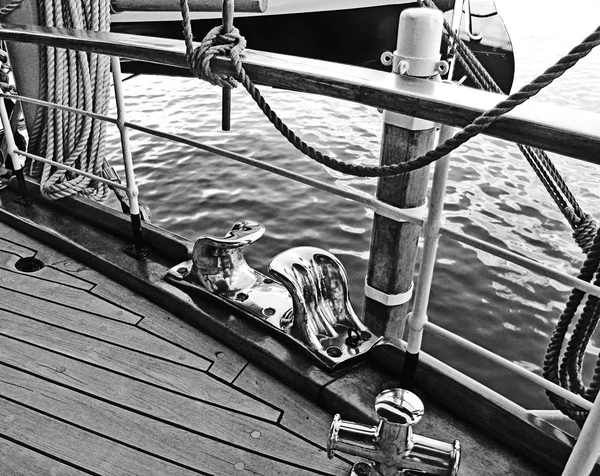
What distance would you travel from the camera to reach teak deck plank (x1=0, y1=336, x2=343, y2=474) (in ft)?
3.83

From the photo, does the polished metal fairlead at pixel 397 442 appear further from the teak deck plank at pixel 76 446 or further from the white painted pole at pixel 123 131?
the white painted pole at pixel 123 131

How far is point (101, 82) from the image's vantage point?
2205mm

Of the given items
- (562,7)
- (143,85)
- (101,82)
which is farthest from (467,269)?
(562,7)

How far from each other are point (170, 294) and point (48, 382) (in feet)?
1.34

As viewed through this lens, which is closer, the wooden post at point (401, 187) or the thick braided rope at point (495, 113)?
the thick braided rope at point (495, 113)

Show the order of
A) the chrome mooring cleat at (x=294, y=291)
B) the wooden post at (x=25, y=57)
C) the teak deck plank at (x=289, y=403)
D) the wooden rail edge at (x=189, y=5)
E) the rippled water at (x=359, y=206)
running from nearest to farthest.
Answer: the teak deck plank at (x=289, y=403) < the chrome mooring cleat at (x=294, y=291) < the wooden rail edge at (x=189, y=5) < the wooden post at (x=25, y=57) < the rippled water at (x=359, y=206)

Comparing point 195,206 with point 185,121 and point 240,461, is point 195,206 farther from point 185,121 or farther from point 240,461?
point 240,461

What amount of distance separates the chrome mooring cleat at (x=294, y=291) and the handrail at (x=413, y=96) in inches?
19.7

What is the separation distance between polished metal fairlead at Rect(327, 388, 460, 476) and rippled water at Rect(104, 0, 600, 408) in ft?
8.11

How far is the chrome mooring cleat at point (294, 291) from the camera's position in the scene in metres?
1.36

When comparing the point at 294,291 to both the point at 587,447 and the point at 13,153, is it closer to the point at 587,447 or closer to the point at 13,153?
the point at 587,447

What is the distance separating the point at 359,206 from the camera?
4957 mm

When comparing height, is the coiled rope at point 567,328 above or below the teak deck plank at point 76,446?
above

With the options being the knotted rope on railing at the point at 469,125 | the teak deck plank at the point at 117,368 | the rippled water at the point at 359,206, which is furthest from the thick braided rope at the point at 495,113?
the rippled water at the point at 359,206
